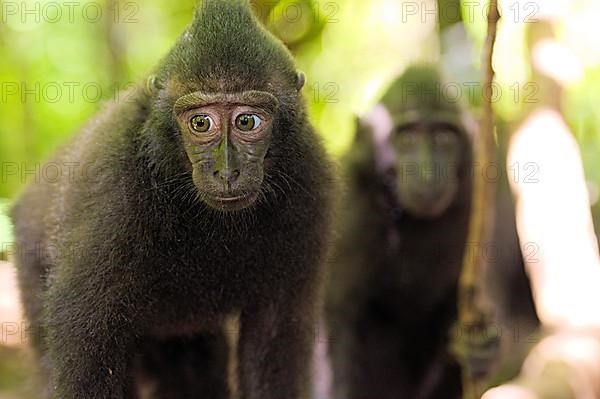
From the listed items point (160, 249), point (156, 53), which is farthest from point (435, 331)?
point (156, 53)

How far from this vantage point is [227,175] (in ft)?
11.8

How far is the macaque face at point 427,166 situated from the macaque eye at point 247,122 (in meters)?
2.38

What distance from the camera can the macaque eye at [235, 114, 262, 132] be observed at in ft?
12.2

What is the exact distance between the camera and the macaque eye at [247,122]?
3717 millimetres

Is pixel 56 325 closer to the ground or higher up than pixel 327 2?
closer to the ground

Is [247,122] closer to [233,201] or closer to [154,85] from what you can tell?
[233,201]

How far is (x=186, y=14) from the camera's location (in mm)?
7809

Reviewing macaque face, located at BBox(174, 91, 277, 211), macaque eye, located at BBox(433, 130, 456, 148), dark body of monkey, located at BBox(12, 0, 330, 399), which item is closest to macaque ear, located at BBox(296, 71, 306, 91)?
dark body of monkey, located at BBox(12, 0, 330, 399)

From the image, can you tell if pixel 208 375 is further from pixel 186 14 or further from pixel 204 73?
pixel 186 14

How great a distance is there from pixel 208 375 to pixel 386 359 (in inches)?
79.4

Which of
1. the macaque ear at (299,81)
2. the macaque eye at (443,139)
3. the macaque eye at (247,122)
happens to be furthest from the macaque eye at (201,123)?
the macaque eye at (443,139)

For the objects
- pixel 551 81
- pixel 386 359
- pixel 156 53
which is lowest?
pixel 386 359

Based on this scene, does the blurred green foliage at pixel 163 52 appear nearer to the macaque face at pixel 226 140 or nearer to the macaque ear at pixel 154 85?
the macaque ear at pixel 154 85

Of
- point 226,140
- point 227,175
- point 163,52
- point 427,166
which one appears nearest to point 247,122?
point 226,140
